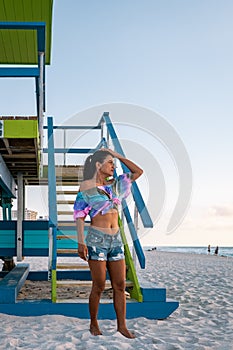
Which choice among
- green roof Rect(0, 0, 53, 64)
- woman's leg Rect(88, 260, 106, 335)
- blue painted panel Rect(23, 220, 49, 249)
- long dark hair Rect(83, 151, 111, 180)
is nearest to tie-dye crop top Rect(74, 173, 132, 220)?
long dark hair Rect(83, 151, 111, 180)

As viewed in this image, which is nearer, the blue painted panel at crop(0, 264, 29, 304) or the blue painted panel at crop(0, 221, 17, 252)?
the blue painted panel at crop(0, 264, 29, 304)

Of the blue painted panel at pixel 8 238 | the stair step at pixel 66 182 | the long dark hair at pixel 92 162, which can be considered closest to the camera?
the long dark hair at pixel 92 162

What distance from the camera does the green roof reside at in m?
9.39

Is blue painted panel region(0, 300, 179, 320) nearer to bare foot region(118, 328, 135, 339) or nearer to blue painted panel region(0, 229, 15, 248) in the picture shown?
bare foot region(118, 328, 135, 339)

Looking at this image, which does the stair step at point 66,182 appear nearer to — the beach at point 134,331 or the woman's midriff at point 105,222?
the beach at point 134,331

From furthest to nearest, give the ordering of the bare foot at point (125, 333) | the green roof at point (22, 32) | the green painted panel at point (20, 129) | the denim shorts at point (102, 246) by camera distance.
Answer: the green roof at point (22, 32) < the green painted panel at point (20, 129) < the bare foot at point (125, 333) < the denim shorts at point (102, 246)

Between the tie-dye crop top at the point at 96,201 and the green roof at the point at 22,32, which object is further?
the green roof at the point at 22,32

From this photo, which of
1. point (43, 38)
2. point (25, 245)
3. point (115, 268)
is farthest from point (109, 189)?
point (25, 245)

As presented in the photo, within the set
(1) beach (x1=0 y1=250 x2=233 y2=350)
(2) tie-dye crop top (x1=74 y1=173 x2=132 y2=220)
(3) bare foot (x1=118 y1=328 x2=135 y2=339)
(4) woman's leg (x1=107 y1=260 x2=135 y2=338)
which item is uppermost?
(2) tie-dye crop top (x1=74 y1=173 x2=132 y2=220)

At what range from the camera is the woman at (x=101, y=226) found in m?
4.20

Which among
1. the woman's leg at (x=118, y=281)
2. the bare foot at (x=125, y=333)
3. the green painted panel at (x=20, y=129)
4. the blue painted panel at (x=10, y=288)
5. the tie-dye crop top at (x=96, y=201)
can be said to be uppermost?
the green painted panel at (x=20, y=129)

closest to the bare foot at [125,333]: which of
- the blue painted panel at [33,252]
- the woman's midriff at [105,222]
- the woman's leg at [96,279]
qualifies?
the woman's leg at [96,279]

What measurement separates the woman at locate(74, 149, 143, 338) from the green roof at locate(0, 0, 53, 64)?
582 cm

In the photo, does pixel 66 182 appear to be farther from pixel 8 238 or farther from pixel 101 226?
pixel 101 226
